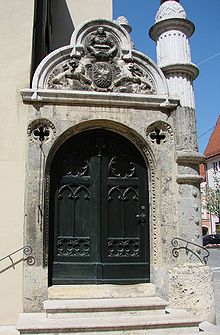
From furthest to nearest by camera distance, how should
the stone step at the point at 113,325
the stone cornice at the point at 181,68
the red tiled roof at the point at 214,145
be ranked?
the red tiled roof at the point at 214,145, the stone cornice at the point at 181,68, the stone step at the point at 113,325

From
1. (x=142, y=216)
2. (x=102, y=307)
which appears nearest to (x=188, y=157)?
Result: (x=142, y=216)

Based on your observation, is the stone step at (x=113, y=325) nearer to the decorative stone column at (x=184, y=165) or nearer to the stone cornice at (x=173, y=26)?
the decorative stone column at (x=184, y=165)

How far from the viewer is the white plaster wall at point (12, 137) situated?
5.38 metres

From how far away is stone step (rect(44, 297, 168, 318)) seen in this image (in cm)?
496

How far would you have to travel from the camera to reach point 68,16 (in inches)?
391

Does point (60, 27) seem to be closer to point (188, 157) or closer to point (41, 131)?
point (41, 131)

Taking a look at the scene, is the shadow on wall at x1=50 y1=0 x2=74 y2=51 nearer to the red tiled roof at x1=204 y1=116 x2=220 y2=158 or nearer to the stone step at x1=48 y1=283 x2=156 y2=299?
the stone step at x1=48 y1=283 x2=156 y2=299

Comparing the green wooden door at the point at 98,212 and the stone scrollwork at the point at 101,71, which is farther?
the stone scrollwork at the point at 101,71

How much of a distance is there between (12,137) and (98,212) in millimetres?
1726

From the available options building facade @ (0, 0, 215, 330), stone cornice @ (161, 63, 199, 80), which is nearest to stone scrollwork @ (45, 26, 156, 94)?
building facade @ (0, 0, 215, 330)

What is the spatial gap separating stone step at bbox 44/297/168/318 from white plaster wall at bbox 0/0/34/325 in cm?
60

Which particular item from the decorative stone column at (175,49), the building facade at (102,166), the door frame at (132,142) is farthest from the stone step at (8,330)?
the decorative stone column at (175,49)

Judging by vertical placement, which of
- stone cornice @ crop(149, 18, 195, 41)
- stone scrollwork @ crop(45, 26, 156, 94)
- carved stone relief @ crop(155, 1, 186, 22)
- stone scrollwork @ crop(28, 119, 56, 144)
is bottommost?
stone scrollwork @ crop(28, 119, 56, 144)

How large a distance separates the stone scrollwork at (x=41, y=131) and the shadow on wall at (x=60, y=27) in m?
4.62
